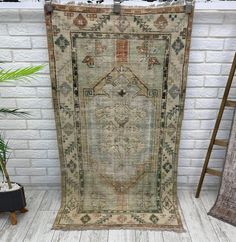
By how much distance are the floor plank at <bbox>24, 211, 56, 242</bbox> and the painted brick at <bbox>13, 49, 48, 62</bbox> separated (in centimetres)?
109

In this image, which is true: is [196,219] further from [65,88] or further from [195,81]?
[65,88]

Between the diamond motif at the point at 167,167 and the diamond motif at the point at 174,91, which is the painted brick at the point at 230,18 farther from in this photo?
the diamond motif at the point at 167,167

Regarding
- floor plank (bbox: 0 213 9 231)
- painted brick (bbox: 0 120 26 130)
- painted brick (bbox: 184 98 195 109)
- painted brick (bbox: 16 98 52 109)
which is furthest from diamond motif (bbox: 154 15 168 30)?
floor plank (bbox: 0 213 9 231)

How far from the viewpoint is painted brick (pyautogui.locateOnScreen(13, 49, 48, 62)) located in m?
1.88

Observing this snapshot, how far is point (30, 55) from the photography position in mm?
1888

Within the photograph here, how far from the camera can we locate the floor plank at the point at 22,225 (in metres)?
1.82

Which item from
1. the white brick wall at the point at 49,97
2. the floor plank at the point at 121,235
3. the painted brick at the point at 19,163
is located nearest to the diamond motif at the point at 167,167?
the white brick wall at the point at 49,97

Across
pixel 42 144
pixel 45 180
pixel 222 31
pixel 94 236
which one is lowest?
pixel 94 236

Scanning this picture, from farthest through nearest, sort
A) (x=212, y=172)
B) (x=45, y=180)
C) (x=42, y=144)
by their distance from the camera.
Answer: (x=45, y=180), (x=42, y=144), (x=212, y=172)

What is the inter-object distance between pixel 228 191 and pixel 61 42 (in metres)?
1.53

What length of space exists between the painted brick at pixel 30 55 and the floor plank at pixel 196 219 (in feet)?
4.82

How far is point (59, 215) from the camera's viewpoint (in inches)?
78.7

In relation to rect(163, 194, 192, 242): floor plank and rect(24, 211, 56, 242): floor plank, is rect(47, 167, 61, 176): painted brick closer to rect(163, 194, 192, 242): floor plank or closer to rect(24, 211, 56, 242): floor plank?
rect(24, 211, 56, 242): floor plank

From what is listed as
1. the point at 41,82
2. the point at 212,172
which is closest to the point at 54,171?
the point at 41,82
